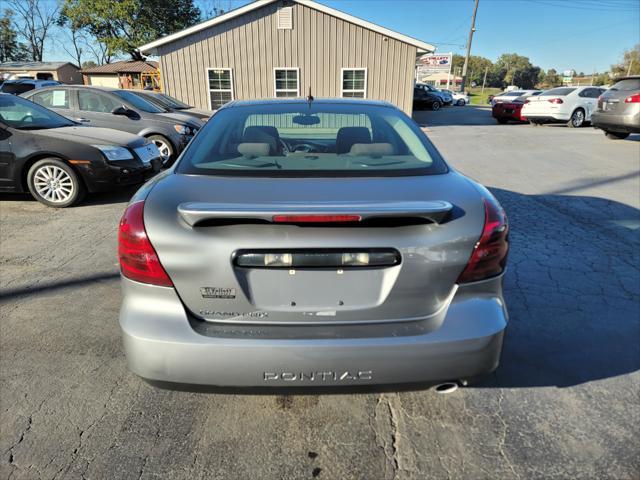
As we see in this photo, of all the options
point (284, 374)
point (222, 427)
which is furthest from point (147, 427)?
point (284, 374)

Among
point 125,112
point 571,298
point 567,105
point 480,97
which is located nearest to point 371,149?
point 571,298

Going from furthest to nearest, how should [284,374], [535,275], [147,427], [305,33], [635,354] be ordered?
[305,33], [535,275], [635,354], [147,427], [284,374]

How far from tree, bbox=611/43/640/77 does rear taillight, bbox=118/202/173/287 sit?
3201 inches

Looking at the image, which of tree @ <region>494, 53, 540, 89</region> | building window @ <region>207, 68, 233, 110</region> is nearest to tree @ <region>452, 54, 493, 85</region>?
tree @ <region>494, 53, 540, 89</region>

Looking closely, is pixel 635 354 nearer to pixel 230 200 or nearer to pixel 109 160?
pixel 230 200

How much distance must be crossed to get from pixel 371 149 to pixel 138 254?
137cm

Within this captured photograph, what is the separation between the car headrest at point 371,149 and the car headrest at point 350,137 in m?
0.08

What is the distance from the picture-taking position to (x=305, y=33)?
16.4m

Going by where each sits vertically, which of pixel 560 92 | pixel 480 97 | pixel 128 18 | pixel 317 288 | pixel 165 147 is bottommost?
pixel 165 147

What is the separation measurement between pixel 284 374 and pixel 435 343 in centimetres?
62

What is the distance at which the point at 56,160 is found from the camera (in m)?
5.77

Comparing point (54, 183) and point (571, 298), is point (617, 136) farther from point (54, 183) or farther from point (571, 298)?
point (54, 183)

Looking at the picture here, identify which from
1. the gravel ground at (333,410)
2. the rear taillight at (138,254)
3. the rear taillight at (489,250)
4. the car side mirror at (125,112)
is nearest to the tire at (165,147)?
the car side mirror at (125,112)

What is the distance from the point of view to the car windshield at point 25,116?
594 cm
